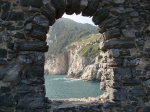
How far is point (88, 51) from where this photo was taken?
3002 inches

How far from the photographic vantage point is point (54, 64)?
10369 centimetres

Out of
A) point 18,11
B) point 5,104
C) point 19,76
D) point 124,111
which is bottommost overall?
point 124,111

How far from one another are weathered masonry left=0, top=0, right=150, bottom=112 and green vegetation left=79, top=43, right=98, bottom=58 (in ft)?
225

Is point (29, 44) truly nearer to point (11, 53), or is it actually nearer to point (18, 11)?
point (11, 53)

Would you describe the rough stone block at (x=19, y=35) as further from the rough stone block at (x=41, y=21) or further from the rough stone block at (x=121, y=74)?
the rough stone block at (x=121, y=74)

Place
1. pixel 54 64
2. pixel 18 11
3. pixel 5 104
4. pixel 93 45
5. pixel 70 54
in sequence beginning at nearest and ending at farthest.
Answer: pixel 5 104, pixel 18 11, pixel 93 45, pixel 70 54, pixel 54 64

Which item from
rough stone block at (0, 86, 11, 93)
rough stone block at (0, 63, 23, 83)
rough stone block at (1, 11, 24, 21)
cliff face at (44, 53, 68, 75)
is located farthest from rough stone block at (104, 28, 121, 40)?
cliff face at (44, 53, 68, 75)

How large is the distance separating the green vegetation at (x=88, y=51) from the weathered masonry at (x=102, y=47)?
225 ft

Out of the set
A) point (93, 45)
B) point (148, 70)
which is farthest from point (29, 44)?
point (93, 45)

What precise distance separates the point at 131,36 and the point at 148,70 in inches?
39.6

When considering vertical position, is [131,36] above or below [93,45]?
below

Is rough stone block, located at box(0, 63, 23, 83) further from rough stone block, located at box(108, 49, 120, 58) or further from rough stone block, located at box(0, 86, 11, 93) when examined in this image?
rough stone block, located at box(108, 49, 120, 58)

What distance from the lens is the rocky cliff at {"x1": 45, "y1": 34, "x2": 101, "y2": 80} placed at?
2396 inches

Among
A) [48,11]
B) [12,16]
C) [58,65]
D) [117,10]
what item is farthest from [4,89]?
[58,65]
